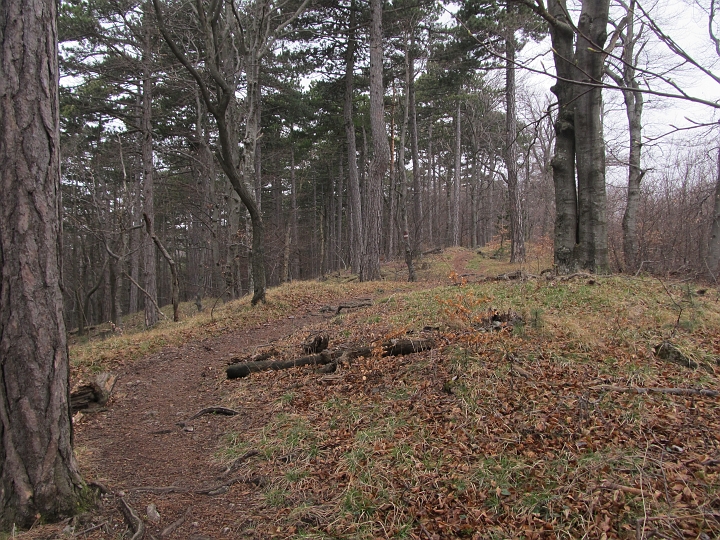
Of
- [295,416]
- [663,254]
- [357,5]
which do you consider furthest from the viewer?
[357,5]

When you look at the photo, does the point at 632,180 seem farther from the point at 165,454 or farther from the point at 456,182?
the point at 456,182

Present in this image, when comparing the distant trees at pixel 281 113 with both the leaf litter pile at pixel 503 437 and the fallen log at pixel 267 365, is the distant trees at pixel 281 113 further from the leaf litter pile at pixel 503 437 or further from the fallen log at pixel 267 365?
the fallen log at pixel 267 365

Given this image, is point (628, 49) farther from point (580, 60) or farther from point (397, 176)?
point (397, 176)

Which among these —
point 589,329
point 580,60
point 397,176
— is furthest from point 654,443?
point 397,176

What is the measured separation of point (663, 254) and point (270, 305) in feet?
35.0

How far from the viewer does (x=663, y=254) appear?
452 inches

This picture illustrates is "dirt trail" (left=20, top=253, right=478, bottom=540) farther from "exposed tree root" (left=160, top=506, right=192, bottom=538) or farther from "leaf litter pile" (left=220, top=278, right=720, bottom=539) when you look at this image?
"leaf litter pile" (left=220, top=278, right=720, bottom=539)

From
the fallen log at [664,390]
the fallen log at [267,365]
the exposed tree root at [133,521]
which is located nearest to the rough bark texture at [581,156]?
the fallen log at [664,390]

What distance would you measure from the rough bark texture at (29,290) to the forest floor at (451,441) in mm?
297

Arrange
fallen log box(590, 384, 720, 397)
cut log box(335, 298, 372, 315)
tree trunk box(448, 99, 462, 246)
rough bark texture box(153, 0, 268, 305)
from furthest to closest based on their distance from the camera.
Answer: tree trunk box(448, 99, 462, 246), cut log box(335, 298, 372, 315), rough bark texture box(153, 0, 268, 305), fallen log box(590, 384, 720, 397)

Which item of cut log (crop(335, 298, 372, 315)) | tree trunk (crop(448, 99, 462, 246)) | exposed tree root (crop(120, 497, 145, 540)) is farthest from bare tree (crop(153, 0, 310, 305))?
tree trunk (crop(448, 99, 462, 246))

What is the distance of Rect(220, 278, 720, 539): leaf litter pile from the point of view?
7.98 ft

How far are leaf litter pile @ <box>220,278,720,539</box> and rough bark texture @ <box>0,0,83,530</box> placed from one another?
1344mm

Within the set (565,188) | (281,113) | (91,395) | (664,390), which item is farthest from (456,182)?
(91,395)
